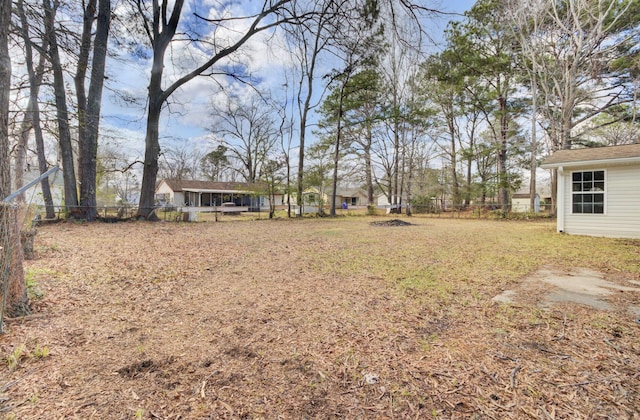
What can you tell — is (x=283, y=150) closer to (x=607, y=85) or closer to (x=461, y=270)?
(x=461, y=270)

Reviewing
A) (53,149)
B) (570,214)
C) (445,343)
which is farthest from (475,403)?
(53,149)

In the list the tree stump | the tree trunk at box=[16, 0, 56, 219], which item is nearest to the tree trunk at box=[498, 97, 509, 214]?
the tree stump

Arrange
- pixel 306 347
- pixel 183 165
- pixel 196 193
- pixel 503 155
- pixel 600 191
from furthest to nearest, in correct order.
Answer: pixel 183 165
pixel 196 193
pixel 503 155
pixel 600 191
pixel 306 347

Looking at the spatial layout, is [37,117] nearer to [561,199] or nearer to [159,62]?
[159,62]

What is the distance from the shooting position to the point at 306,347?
2.03 m

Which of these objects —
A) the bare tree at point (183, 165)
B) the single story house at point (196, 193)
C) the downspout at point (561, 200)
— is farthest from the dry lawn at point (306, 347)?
the bare tree at point (183, 165)

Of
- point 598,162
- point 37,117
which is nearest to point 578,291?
point 598,162

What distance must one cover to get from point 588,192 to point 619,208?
29.0 inches

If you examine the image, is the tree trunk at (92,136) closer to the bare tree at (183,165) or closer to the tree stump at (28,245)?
the tree stump at (28,245)

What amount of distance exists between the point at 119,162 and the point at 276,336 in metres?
12.5

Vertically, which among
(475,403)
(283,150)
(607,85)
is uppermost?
(607,85)

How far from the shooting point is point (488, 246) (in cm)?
620

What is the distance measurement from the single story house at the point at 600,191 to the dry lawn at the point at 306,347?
464cm

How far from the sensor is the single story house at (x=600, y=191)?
694 centimetres
